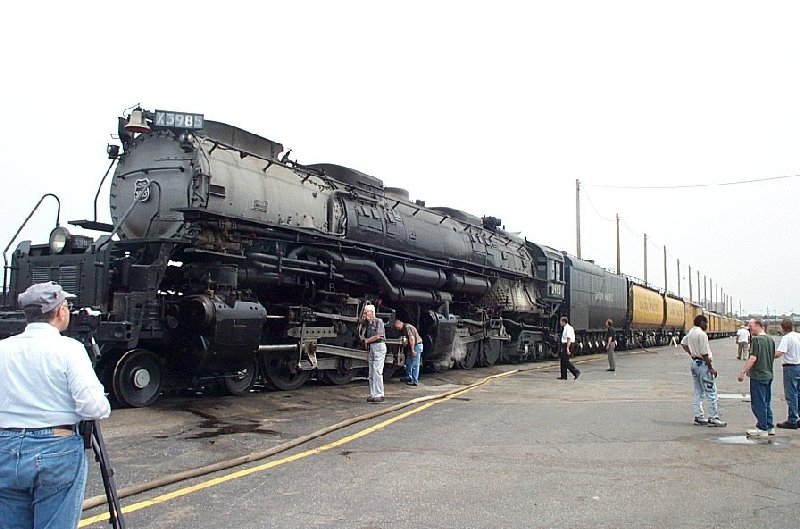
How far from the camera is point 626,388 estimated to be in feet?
47.9

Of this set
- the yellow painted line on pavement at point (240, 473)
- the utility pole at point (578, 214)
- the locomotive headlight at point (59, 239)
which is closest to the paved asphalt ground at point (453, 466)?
the yellow painted line on pavement at point (240, 473)

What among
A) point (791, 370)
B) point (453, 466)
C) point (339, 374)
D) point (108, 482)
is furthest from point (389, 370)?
point (108, 482)

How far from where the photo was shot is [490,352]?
20391 millimetres

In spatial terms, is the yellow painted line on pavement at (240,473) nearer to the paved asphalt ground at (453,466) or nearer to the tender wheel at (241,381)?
the paved asphalt ground at (453,466)

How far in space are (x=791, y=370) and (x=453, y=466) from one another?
5.81 metres

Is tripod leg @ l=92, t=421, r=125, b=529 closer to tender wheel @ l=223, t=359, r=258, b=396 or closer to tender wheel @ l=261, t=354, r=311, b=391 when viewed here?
tender wheel @ l=223, t=359, r=258, b=396

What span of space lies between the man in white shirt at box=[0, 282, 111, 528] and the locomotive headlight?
22.4ft

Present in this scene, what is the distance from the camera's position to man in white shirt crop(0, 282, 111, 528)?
121 inches

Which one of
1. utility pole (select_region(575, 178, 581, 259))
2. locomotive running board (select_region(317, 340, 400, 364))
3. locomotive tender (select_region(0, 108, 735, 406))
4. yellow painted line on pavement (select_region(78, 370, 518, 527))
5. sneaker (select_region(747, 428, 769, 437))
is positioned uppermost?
utility pole (select_region(575, 178, 581, 259))

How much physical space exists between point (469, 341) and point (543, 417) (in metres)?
8.60

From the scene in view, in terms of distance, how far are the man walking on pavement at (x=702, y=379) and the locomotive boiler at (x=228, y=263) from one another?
6.12m

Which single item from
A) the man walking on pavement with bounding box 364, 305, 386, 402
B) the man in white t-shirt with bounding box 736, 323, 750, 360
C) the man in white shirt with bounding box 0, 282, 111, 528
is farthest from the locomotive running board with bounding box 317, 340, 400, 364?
the man in white t-shirt with bounding box 736, 323, 750, 360

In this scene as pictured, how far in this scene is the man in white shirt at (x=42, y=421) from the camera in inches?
121

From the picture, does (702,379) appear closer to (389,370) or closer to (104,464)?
(389,370)
